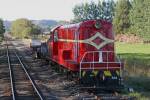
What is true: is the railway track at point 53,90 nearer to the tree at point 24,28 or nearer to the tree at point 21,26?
the tree at point 24,28

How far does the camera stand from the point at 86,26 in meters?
20.3

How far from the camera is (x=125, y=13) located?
124062mm

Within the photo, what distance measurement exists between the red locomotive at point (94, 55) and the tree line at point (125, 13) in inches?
1725

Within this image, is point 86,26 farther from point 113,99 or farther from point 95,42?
point 113,99

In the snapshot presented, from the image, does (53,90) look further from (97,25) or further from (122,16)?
(122,16)

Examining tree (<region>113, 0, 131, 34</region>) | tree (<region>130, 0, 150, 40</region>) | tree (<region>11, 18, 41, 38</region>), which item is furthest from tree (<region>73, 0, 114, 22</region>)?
tree (<region>130, 0, 150, 40</region>)

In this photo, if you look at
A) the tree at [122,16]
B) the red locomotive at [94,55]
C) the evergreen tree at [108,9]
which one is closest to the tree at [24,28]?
the evergreen tree at [108,9]

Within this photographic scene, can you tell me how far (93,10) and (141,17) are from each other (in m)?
64.4

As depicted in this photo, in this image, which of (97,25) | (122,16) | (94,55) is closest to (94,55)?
(94,55)

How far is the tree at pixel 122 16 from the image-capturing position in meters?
123

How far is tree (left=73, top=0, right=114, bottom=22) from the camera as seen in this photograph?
168625 millimetres

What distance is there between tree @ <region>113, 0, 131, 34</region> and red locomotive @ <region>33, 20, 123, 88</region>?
101888 millimetres

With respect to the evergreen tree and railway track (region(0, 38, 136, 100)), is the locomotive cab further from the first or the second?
the evergreen tree

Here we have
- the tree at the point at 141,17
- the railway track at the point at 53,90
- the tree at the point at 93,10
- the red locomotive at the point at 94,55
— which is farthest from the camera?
the tree at the point at 93,10
